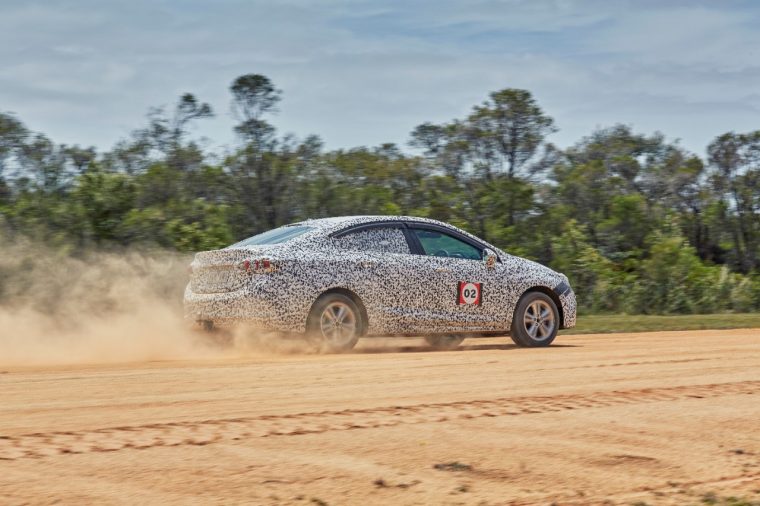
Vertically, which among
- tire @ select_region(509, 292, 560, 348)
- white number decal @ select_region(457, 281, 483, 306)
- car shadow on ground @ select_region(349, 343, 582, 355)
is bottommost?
car shadow on ground @ select_region(349, 343, 582, 355)

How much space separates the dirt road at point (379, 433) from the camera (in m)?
5.26

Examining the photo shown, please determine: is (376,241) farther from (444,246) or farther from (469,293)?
(469,293)

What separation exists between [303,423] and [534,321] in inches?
293

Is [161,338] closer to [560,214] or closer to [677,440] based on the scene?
[677,440]

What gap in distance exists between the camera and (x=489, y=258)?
13.7 m

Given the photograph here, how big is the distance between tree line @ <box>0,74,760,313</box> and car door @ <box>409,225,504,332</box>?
23.9 feet

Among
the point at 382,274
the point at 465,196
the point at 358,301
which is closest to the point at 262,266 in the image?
the point at 358,301

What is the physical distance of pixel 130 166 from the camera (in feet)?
82.8

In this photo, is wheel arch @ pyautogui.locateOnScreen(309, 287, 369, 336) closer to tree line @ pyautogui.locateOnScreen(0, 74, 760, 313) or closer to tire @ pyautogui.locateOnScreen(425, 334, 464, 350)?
tire @ pyautogui.locateOnScreen(425, 334, 464, 350)

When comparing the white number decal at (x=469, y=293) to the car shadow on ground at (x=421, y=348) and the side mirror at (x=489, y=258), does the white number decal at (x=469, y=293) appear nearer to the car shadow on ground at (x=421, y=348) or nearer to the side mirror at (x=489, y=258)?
the side mirror at (x=489, y=258)

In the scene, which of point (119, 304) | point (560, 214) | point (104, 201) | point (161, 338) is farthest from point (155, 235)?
point (560, 214)

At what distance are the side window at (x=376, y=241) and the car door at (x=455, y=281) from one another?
18 cm

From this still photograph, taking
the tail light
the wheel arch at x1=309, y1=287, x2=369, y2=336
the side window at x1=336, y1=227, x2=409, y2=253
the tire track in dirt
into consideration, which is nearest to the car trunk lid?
the tail light

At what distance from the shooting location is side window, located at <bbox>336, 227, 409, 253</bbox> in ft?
41.7
